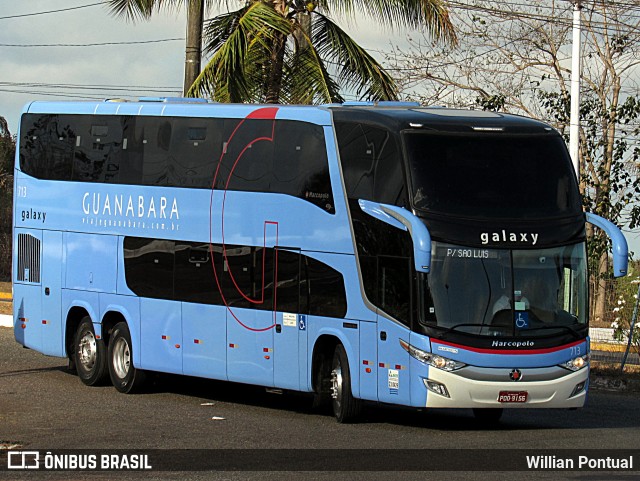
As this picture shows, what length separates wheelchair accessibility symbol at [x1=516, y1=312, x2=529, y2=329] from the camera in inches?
621

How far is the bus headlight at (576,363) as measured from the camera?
632 inches

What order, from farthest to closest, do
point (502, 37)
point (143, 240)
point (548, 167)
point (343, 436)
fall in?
point (502, 37) → point (143, 240) → point (548, 167) → point (343, 436)

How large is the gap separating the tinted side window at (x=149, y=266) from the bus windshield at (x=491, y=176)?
4.86 metres

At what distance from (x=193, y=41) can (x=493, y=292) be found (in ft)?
42.8

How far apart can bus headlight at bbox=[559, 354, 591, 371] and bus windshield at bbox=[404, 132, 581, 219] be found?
169cm

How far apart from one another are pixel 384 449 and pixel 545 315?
2858mm

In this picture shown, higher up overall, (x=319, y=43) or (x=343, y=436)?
Answer: (x=319, y=43)

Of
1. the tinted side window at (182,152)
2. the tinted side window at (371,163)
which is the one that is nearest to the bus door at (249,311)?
the tinted side window at (182,152)

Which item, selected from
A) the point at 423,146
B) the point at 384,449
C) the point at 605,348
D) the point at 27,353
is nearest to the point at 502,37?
the point at 605,348

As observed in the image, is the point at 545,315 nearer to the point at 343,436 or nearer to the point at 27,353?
the point at 343,436

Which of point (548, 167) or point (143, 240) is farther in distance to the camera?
point (143, 240)

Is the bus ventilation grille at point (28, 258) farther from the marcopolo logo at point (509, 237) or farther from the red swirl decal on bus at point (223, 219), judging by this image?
the marcopolo logo at point (509, 237)

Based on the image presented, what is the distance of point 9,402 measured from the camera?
18188mm

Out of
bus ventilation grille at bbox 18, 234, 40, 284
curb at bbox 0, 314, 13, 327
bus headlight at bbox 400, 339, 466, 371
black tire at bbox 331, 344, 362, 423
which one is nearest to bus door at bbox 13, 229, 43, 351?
bus ventilation grille at bbox 18, 234, 40, 284
